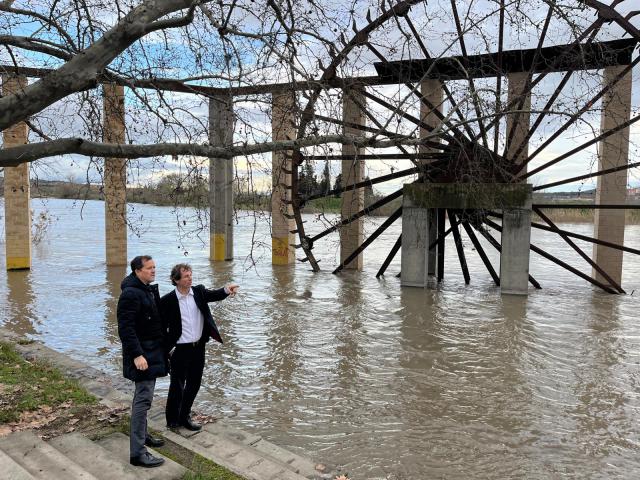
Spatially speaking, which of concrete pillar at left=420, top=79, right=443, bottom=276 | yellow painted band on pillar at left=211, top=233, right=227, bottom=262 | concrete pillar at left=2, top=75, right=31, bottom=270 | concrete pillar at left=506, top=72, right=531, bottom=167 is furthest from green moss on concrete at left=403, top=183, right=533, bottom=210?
concrete pillar at left=2, top=75, right=31, bottom=270

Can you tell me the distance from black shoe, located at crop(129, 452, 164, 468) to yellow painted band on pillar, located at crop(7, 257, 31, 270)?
526 inches

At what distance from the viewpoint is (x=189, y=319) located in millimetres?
4312

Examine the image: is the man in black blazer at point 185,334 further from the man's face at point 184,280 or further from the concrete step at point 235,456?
the concrete step at point 235,456

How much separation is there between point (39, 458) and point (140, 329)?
981 mm

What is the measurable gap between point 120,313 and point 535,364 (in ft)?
18.3

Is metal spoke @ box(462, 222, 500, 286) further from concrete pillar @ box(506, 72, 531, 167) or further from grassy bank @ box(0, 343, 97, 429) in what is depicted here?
grassy bank @ box(0, 343, 97, 429)

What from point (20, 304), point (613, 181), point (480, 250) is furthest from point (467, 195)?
point (20, 304)

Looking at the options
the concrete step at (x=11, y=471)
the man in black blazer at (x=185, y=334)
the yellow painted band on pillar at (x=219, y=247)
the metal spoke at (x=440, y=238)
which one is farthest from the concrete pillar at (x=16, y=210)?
the concrete step at (x=11, y=471)

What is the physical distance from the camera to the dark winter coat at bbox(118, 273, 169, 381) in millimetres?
3736

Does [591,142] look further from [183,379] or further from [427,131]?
[183,379]

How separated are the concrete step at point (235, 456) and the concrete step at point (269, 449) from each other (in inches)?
4.9

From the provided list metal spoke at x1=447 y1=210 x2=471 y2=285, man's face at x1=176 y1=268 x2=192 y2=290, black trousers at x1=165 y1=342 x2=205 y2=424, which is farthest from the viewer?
metal spoke at x1=447 y1=210 x2=471 y2=285

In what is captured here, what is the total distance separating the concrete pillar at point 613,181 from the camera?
40.4 ft

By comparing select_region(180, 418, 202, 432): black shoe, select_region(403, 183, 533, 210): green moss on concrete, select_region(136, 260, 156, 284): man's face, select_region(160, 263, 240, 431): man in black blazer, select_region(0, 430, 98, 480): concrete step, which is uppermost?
select_region(403, 183, 533, 210): green moss on concrete
